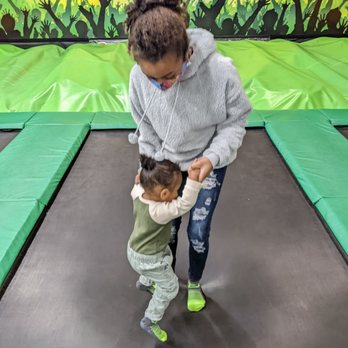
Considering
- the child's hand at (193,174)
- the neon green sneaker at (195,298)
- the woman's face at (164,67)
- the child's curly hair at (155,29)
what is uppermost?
the child's curly hair at (155,29)

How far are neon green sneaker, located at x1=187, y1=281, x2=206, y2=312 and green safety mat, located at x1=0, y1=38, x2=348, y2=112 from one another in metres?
1.86

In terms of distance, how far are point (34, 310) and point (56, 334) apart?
0.52 ft

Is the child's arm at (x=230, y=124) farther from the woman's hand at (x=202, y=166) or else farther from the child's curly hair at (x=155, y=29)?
the child's curly hair at (x=155, y=29)

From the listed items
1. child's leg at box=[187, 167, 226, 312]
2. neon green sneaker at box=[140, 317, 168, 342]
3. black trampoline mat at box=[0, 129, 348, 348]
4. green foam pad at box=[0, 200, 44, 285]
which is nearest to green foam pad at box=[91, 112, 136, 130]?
black trampoline mat at box=[0, 129, 348, 348]

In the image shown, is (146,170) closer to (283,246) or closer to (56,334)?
(56,334)

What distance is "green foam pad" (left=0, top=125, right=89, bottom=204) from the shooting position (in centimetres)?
201

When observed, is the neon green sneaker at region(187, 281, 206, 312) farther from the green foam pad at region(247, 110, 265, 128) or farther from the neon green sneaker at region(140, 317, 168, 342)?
the green foam pad at region(247, 110, 265, 128)

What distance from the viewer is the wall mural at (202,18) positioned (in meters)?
4.09

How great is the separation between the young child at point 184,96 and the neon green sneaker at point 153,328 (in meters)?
0.36

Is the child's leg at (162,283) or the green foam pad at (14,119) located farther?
the green foam pad at (14,119)

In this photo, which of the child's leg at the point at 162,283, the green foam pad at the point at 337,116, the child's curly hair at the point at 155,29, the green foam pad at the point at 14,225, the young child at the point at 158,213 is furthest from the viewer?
the green foam pad at the point at 337,116

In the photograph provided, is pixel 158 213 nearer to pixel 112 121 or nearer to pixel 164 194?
pixel 164 194

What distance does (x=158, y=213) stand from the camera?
100cm

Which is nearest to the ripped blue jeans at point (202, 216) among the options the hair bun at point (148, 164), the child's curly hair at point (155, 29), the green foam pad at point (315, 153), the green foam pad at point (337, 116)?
the hair bun at point (148, 164)
